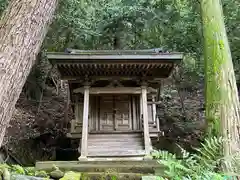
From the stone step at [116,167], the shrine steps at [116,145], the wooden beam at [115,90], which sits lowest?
the stone step at [116,167]

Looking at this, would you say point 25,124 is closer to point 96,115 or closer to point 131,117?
point 96,115

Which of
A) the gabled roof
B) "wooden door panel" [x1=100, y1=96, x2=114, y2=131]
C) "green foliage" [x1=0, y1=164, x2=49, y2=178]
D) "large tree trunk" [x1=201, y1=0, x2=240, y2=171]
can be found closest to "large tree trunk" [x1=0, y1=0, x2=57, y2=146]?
"green foliage" [x1=0, y1=164, x2=49, y2=178]

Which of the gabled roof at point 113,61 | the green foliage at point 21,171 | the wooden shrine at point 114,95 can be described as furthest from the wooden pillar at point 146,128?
the green foliage at point 21,171

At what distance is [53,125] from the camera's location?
11.8m

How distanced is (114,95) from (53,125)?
4.01m

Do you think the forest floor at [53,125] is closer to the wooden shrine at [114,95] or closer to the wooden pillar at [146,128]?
the wooden shrine at [114,95]

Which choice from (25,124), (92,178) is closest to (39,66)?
(25,124)

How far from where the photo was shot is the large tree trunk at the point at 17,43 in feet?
9.36

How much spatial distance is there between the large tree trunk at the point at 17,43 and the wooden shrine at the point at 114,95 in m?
A: 3.68

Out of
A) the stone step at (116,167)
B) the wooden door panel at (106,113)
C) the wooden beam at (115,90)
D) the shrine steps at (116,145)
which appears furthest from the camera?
the wooden door panel at (106,113)

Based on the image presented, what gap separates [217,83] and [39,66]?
828cm

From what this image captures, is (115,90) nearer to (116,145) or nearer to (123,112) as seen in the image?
(123,112)

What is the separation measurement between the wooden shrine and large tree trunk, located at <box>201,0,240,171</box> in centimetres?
212

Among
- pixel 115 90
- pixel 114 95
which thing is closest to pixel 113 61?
pixel 115 90
